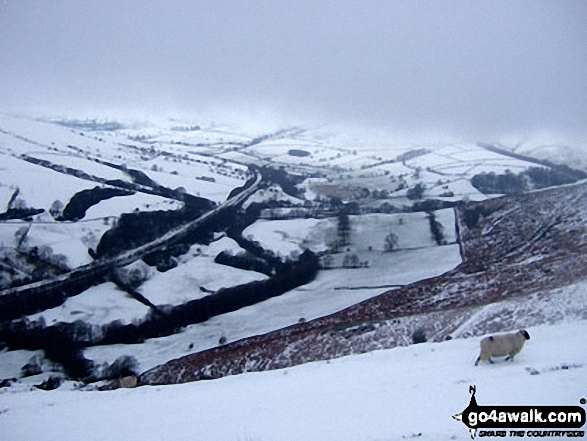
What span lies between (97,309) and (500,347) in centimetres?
6112

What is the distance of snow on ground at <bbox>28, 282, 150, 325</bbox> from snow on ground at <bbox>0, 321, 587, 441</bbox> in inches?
1632

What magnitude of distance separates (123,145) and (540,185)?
156900 mm

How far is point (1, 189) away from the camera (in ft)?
327

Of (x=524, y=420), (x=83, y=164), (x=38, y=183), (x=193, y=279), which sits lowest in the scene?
(x=193, y=279)

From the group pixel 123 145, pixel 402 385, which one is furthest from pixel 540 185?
pixel 123 145

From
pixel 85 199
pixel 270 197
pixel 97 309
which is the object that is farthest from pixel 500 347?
pixel 270 197

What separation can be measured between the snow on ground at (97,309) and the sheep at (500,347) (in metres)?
55.2

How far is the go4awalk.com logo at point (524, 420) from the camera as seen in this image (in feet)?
33.8

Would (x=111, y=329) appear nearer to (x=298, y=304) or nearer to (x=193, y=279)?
(x=193, y=279)

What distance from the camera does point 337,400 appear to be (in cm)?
1501

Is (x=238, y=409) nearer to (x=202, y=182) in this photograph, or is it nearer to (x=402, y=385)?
(x=402, y=385)

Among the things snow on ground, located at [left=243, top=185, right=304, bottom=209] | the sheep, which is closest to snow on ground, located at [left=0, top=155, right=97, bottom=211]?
snow on ground, located at [left=243, top=185, right=304, bottom=209]

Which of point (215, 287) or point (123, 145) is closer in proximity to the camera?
point (215, 287)

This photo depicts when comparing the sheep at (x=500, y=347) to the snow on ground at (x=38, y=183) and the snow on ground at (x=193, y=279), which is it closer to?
the snow on ground at (x=193, y=279)
